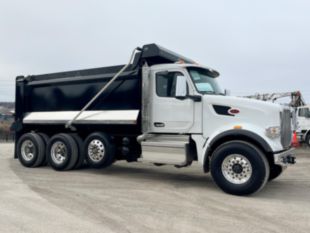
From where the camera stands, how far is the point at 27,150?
9.25 m

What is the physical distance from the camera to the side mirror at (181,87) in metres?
6.70

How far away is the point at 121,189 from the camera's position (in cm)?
622

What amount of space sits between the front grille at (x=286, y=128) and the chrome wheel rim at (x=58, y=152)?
18.0ft

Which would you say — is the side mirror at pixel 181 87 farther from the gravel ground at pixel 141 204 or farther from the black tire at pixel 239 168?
the gravel ground at pixel 141 204

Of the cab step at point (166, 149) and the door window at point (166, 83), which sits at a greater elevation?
the door window at point (166, 83)

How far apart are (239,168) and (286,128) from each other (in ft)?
4.77

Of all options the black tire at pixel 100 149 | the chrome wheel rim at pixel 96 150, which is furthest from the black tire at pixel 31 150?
the chrome wheel rim at pixel 96 150

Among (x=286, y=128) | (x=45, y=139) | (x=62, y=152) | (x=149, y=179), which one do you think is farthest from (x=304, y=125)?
(x=45, y=139)

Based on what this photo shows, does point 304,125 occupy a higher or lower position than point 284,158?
higher

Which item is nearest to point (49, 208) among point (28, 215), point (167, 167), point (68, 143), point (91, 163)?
point (28, 215)

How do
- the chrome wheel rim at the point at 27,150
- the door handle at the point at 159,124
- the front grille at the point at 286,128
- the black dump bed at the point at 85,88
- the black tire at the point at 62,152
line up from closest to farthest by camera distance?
the front grille at the point at 286,128 < the door handle at the point at 159,124 < the black dump bed at the point at 85,88 < the black tire at the point at 62,152 < the chrome wheel rim at the point at 27,150

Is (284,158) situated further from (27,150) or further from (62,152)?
(27,150)

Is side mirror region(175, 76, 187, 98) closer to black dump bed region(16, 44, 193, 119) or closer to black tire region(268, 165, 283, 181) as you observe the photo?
black dump bed region(16, 44, 193, 119)

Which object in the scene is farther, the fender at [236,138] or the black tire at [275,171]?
the black tire at [275,171]
